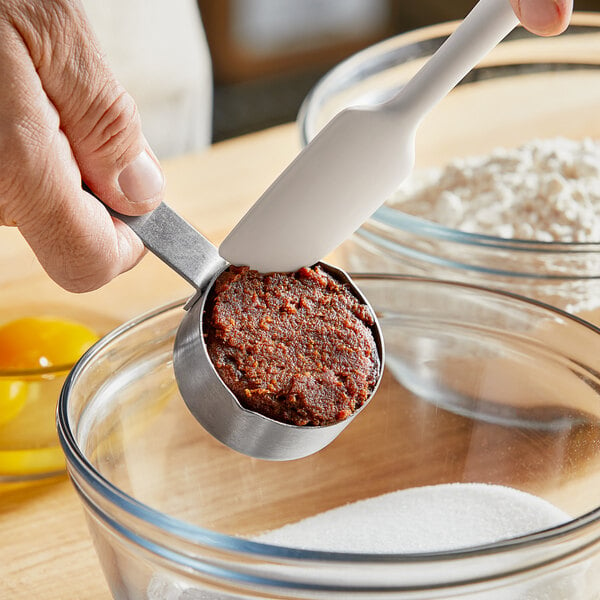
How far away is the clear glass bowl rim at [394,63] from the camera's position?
76 centimetres

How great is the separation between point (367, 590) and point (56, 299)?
595 mm

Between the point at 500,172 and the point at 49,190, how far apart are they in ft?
1.78

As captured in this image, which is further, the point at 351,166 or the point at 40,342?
the point at 40,342

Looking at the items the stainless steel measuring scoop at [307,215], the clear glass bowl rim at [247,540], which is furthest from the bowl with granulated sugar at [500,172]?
the clear glass bowl rim at [247,540]

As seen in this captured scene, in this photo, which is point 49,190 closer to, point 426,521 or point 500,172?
point 426,521

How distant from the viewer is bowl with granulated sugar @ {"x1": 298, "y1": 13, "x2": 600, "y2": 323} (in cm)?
79

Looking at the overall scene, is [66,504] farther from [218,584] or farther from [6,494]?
[218,584]

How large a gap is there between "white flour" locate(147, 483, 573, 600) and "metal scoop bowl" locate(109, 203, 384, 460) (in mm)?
71

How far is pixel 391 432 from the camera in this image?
73 centimetres

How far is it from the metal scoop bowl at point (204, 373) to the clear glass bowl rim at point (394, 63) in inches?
7.0

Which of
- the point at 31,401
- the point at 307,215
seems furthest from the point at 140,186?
the point at 31,401

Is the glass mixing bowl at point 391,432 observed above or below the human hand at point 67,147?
below

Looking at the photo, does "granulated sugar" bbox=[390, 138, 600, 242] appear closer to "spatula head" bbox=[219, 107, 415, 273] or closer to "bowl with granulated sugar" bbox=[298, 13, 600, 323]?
"bowl with granulated sugar" bbox=[298, 13, 600, 323]

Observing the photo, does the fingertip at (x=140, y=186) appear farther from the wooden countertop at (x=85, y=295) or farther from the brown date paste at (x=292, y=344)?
the wooden countertop at (x=85, y=295)
